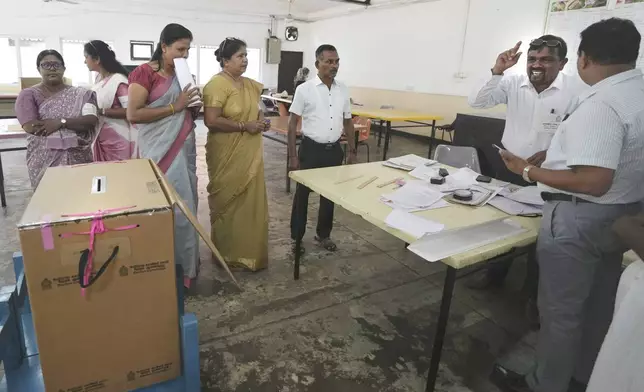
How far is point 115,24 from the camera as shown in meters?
9.91

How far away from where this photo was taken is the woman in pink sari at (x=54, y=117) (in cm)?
243

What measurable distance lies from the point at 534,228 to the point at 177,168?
1.82 metres

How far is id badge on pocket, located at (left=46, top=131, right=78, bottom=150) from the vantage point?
2.49m

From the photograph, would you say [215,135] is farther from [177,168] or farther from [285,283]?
[285,283]

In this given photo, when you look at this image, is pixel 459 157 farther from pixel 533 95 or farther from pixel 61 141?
pixel 61 141

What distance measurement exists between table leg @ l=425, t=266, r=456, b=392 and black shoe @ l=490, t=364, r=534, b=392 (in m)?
0.32

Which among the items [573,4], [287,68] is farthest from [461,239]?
[287,68]

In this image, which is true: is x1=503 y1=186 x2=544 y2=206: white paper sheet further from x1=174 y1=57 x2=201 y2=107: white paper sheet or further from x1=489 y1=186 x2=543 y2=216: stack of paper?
x1=174 y1=57 x2=201 y2=107: white paper sheet

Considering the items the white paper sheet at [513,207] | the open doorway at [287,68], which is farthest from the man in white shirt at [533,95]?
the open doorway at [287,68]

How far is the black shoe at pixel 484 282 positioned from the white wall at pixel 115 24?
10413 mm

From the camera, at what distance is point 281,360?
6.10 ft

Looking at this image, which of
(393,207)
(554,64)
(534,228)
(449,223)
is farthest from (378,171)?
(554,64)

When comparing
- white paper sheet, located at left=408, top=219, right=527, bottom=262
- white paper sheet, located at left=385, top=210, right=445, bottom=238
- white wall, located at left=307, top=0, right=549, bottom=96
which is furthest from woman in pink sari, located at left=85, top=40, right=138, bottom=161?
white wall, located at left=307, top=0, right=549, bottom=96

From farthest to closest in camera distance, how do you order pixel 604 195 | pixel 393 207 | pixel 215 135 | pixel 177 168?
pixel 215 135 < pixel 177 168 < pixel 393 207 < pixel 604 195
